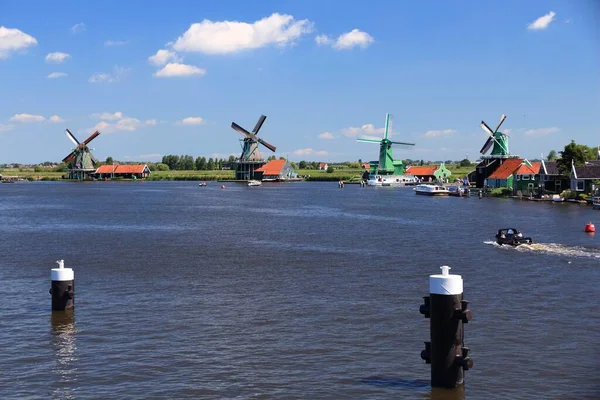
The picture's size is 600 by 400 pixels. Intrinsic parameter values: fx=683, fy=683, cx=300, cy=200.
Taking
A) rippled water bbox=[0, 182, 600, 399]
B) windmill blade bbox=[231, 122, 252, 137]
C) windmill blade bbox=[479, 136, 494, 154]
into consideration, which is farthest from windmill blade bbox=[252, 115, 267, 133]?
rippled water bbox=[0, 182, 600, 399]

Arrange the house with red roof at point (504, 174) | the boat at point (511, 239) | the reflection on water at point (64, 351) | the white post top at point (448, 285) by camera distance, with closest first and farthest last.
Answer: the white post top at point (448, 285) < the reflection on water at point (64, 351) < the boat at point (511, 239) < the house with red roof at point (504, 174)

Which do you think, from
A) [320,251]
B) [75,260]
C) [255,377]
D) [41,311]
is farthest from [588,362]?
[75,260]

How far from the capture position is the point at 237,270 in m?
34.5

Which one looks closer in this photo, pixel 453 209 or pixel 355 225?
pixel 355 225

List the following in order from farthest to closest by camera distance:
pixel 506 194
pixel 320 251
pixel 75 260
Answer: pixel 506 194
pixel 320 251
pixel 75 260

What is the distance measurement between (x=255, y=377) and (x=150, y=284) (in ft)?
44.8

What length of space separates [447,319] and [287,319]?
9595 mm

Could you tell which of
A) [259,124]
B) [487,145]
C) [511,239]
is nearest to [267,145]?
[259,124]

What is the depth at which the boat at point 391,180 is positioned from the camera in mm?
177750

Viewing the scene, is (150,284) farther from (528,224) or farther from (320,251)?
(528,224)

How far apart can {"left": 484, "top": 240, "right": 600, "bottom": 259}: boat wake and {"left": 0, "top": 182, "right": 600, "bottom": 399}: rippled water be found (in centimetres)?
29

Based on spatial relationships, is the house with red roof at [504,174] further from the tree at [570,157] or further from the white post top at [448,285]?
the white post top at [448,285]

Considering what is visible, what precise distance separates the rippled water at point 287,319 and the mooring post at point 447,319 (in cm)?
120

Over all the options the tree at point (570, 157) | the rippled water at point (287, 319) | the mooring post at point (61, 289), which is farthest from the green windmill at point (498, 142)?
the mooring post at point (61, 289)
